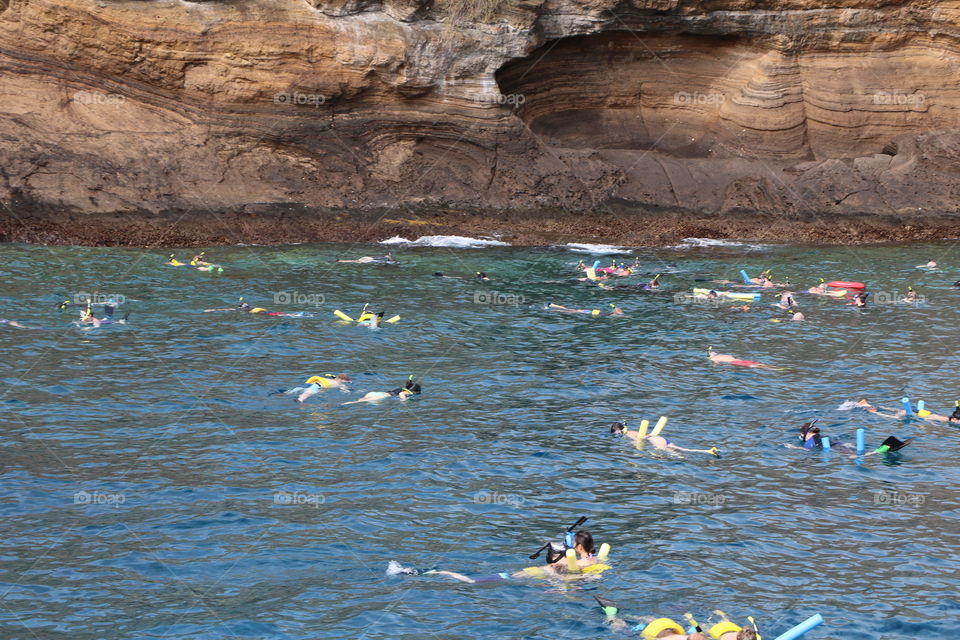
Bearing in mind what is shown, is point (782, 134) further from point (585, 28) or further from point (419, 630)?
point (419, 630)

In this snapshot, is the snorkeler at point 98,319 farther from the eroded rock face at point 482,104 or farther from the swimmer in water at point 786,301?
the swimmer in water at point 786,301

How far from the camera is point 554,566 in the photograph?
30.7 feet

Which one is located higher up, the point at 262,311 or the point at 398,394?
the point at 262,311

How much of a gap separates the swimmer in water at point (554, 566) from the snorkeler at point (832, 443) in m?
4.67

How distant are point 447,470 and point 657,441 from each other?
283 cm

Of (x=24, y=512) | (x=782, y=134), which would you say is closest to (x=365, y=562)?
(x=24, y=512)

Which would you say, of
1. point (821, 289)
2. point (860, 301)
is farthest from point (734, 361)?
point (821, 289)

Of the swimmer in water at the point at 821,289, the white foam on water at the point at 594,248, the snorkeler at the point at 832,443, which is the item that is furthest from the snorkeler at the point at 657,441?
the white foam on water at the point at 594,248

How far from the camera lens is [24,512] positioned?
10320 millimetres

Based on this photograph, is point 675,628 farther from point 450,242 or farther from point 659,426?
point 450,242

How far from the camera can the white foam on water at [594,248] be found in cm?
2778

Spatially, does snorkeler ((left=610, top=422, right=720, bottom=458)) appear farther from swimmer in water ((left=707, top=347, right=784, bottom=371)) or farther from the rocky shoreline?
the rocky shoreline

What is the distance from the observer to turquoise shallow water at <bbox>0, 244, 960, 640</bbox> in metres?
8.80

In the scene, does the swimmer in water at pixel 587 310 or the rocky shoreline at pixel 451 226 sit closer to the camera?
the swimmer in water at pixel 587 310
